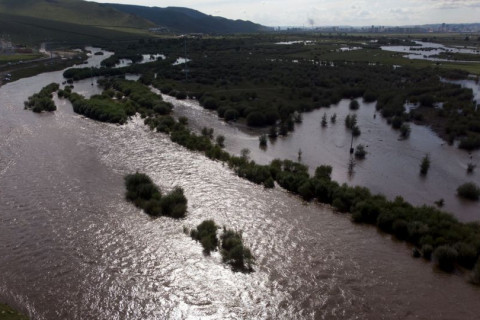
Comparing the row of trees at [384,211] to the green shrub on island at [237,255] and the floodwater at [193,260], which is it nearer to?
the floodwater at [193,260]

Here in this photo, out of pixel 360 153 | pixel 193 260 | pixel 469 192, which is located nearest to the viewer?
pixel 193 260

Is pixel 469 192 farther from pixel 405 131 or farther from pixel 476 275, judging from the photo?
pixel 405 131

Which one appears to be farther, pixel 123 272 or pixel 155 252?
pixel 155 252

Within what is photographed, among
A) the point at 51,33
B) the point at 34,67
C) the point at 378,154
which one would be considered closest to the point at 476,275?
the point at 378,154

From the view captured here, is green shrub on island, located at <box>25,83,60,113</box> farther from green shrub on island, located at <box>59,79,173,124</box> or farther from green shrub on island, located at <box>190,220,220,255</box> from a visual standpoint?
green shrub on island, located at <box>190,220,220,255</box>

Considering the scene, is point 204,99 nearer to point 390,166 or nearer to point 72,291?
point 390,166

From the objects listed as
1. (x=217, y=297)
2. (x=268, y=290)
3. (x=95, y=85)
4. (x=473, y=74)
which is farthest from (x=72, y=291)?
(x=473, y=74)

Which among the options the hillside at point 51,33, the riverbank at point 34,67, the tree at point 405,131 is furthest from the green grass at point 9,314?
the hillside at point 51,33
